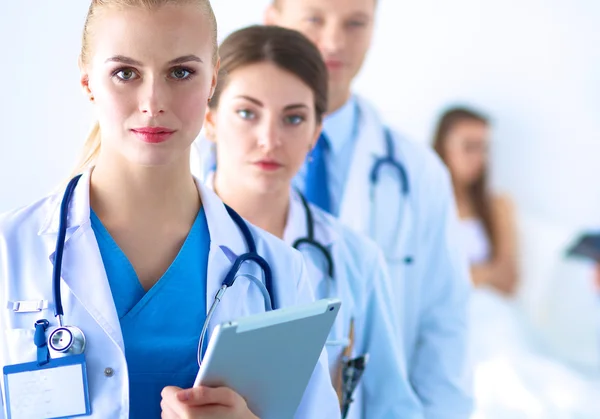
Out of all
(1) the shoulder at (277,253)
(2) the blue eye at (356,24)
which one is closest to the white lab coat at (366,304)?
(1) the shoulder at (277,253)

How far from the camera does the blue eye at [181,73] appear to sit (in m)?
1.25

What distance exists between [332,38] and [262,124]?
1.71 feet

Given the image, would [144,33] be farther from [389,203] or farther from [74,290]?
[389,203]

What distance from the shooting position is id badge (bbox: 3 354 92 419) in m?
1.19

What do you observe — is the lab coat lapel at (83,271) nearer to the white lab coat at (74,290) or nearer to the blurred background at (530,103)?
the white lab coat at (74,290)

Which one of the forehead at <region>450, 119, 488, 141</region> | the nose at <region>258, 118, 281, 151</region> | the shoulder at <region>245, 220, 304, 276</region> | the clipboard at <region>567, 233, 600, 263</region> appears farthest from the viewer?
the forehead at <region>450, 119, 488, 141</region>

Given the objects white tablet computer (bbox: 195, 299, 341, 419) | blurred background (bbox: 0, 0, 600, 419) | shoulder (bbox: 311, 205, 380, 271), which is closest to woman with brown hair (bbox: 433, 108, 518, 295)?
blurred background (bbox: 0, 0, 600, 419)

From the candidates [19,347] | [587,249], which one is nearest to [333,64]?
[19,347]

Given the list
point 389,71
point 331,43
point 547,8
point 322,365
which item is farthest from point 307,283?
point 547,8

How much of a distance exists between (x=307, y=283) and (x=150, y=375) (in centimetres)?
32

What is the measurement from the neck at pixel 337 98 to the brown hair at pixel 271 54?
438 mm

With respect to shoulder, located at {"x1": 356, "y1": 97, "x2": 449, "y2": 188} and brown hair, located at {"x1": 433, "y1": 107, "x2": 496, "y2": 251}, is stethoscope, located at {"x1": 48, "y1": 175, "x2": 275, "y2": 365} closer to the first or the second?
shoulder, located at {"x1": 356, "y1": 97, "x2": 449, "y2": 188}

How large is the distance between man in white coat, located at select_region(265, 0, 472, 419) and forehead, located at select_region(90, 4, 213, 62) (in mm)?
966

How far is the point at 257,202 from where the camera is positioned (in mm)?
1809
